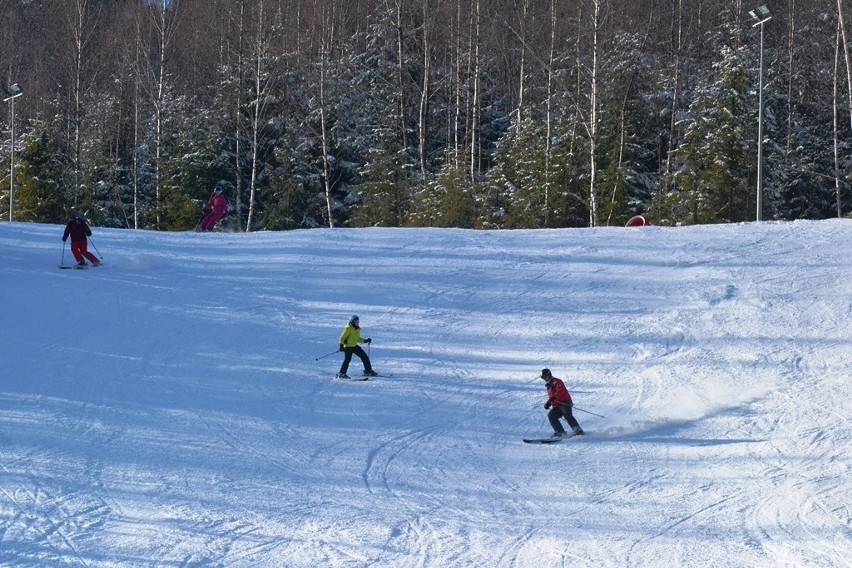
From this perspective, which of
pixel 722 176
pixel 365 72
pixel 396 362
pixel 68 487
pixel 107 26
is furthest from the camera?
pixel 107 26

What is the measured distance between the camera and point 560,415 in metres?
12.3

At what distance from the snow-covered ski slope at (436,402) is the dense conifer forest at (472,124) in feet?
30.8

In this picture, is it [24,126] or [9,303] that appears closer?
[9,303]

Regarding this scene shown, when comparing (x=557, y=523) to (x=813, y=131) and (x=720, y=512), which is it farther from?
(x=813, y=131)

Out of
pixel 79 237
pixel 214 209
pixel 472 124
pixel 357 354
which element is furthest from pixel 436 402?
pixel 472 124

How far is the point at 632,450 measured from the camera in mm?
11648

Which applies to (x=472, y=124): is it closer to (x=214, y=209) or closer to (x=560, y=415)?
(x=214, y=209)

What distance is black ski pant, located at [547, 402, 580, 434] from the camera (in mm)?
12242

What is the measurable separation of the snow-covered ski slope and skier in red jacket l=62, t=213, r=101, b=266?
42 centimetres

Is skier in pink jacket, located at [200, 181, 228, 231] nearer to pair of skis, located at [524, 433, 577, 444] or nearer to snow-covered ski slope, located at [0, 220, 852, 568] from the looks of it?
snow-covered ski slope, located at [0, 220, 852, 568]

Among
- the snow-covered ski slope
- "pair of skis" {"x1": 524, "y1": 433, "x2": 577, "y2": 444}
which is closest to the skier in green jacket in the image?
the snow-covered ski slope

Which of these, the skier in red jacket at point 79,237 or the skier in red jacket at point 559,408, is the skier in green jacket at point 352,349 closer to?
the skier in red jacket at point 559,408

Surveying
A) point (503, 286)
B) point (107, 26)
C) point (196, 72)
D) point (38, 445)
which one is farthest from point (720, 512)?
point (107, 26)

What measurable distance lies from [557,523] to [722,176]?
70.2 ft
